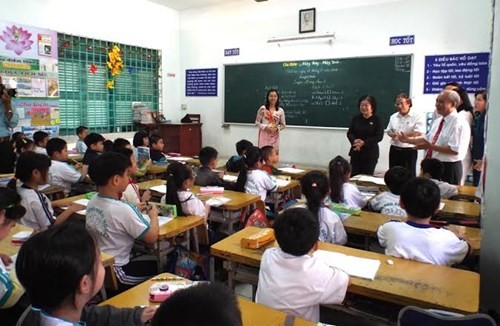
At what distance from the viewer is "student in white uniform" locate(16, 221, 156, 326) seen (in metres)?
1.00

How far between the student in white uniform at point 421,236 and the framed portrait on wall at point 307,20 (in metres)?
5.19

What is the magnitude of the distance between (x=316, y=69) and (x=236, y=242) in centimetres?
520

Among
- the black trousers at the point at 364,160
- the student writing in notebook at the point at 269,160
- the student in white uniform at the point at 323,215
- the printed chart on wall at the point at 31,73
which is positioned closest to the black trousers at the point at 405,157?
the black trousers at the point at 364,160

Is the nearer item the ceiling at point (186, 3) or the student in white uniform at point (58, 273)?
the student in white uniform at point (58, 273)

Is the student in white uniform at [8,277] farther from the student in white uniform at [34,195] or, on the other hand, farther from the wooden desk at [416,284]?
the wooden desk at [416,284]

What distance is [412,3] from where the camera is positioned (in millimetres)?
5906

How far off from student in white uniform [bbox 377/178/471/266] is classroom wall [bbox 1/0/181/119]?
583 centimetres

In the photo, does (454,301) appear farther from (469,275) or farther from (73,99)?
(73,99)

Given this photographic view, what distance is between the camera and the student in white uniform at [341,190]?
2.96 metres

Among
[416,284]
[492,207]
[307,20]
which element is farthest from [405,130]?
[416,284]

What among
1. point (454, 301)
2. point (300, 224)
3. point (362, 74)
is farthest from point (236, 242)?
point (362, 74)

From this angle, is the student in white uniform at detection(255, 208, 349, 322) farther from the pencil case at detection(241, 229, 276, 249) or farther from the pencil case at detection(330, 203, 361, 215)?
the pencil case at detection(330, 203, 361, 215)

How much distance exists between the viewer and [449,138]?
3.61 m

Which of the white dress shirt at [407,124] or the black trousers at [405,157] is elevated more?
the white dress shirt at [407,124]
